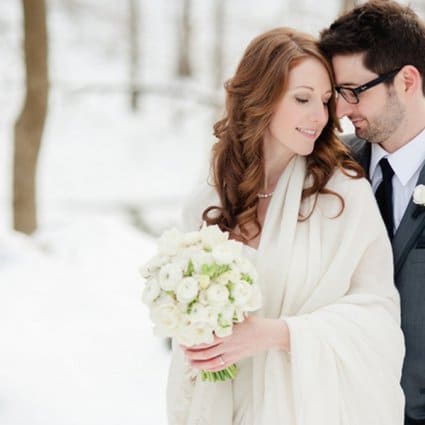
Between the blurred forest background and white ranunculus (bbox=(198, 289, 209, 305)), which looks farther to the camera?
the blurred forest background

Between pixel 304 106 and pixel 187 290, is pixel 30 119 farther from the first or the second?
pixel 187 290

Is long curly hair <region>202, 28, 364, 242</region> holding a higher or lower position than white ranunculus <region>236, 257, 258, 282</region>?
higher

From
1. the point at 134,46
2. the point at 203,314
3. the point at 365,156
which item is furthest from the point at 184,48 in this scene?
the point at 203,314

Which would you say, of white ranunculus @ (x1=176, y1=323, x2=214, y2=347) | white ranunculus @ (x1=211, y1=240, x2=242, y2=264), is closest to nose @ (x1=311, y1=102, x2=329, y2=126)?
white ranunculus @ (x1=211, y1=240, x2=242, y2=264)

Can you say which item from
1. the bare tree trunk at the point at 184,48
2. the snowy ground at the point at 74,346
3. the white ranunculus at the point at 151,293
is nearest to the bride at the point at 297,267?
the white ranunculus at the point at 151,293

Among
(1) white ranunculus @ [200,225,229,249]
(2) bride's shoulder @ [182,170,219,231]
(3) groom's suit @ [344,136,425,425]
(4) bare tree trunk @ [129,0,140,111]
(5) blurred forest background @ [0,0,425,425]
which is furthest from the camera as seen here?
(4) bare tree trunk @ [129,0,140,111]

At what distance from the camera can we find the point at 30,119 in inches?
279

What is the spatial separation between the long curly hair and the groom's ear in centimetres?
25

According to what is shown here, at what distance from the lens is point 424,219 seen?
2.16 meters

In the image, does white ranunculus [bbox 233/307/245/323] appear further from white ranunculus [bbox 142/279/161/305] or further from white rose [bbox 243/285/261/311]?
white ranunculus [bbox 142/279/161/305]

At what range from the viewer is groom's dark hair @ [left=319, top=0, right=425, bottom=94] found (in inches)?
91.4

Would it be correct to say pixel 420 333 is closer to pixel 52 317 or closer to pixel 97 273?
pixel 52 317

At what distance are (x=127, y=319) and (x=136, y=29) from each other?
14.7m

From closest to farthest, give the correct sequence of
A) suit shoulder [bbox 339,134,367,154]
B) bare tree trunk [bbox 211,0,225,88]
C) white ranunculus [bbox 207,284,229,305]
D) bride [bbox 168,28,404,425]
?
white ranunculus [bbox 207,284,229,305] → bride [bbox 168,28,404,425] → suit shoulder [bbox 339,134,367,154] → bare tree trunk [bbox 211,0,225,88]
